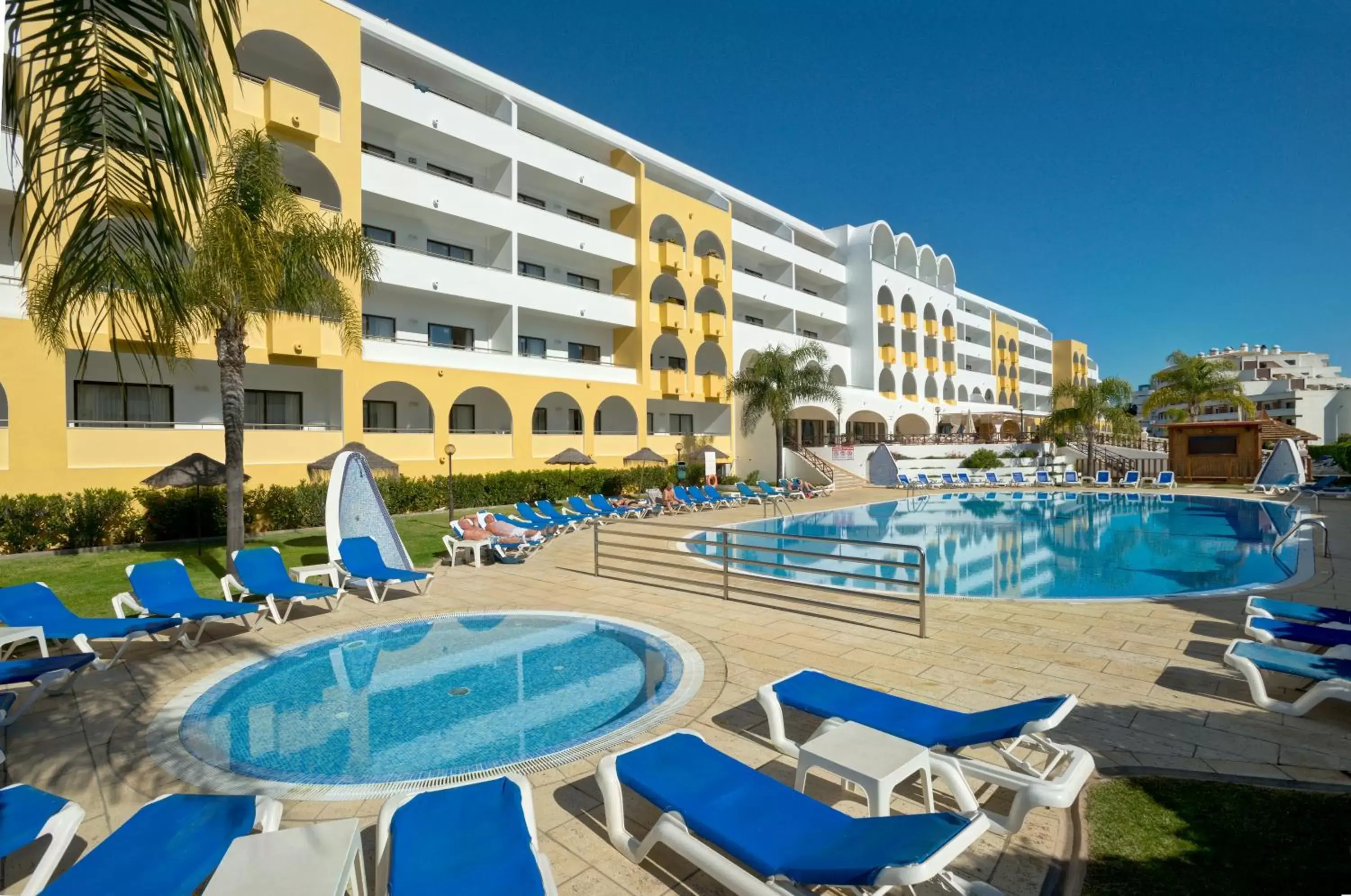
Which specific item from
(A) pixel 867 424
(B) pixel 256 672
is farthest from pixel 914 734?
(A) pixel 867 424

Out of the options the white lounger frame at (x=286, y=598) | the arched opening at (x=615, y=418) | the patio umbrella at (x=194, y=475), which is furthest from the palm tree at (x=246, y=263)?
the arched opening at (x=615, y=418)

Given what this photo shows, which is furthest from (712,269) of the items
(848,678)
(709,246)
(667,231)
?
(848,678)

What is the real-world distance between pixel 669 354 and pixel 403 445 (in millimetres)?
14725

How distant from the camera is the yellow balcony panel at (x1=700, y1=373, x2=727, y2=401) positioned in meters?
31.1

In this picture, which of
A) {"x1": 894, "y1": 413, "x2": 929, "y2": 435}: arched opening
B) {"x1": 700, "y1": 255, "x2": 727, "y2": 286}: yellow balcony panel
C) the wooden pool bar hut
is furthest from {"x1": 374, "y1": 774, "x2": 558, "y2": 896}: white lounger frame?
{"x1": 894, "y1": 413, "x2": 929, "y2": 435}: arched opening

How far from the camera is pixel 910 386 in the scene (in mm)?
45500

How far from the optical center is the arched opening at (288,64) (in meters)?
18.9

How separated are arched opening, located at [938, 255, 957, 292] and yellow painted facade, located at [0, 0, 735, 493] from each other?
26.5 meters

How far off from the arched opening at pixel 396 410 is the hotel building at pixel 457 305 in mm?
70

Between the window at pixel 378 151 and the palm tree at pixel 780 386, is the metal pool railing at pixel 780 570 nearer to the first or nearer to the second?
the palm tree at pixel 780 386

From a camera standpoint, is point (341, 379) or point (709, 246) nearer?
point (341, 379)

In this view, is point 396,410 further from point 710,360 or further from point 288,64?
point 710,360

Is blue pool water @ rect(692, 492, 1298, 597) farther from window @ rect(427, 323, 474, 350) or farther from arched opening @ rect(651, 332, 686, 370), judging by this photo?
window @ rect(427, 323, 474, 350)

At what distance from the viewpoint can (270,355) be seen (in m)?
18.0
